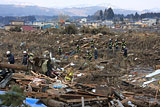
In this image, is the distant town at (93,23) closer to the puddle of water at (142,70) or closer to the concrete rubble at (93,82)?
the concrete rubble at (93,82)

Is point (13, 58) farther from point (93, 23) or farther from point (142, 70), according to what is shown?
point (93, 23)

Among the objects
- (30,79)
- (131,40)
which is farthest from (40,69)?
(131,40)

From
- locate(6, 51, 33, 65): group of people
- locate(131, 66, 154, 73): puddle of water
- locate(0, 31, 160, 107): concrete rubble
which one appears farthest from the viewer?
locate(131, 66, 154, 73): puddle of water

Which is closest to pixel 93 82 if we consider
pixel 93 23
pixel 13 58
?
pixel 13 58

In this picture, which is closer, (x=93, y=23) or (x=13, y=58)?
(x=13, y=58)

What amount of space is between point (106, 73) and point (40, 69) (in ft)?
12.1

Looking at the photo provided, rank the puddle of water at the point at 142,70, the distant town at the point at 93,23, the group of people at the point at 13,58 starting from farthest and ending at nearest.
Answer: the distant town at the point at 93,23
the puddle of water at the point at 142,70
the group of people at the point at 13,58

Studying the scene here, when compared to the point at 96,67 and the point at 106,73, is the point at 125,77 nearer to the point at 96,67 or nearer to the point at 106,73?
the point at 106,73

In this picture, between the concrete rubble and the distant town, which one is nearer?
the concrete rubble

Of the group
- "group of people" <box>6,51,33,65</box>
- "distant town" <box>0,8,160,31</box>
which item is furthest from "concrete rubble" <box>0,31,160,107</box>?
"distant town" <box>0,8,160,31</box>

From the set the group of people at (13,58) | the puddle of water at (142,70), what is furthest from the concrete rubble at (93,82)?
the group of people at (13,58)

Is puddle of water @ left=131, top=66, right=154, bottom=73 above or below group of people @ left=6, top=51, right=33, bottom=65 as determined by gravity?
below

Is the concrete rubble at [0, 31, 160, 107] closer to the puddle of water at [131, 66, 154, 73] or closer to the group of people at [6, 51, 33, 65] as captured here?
the puddle of water at [131, 66, 154, 73]

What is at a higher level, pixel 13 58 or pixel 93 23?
pixel 93 23
